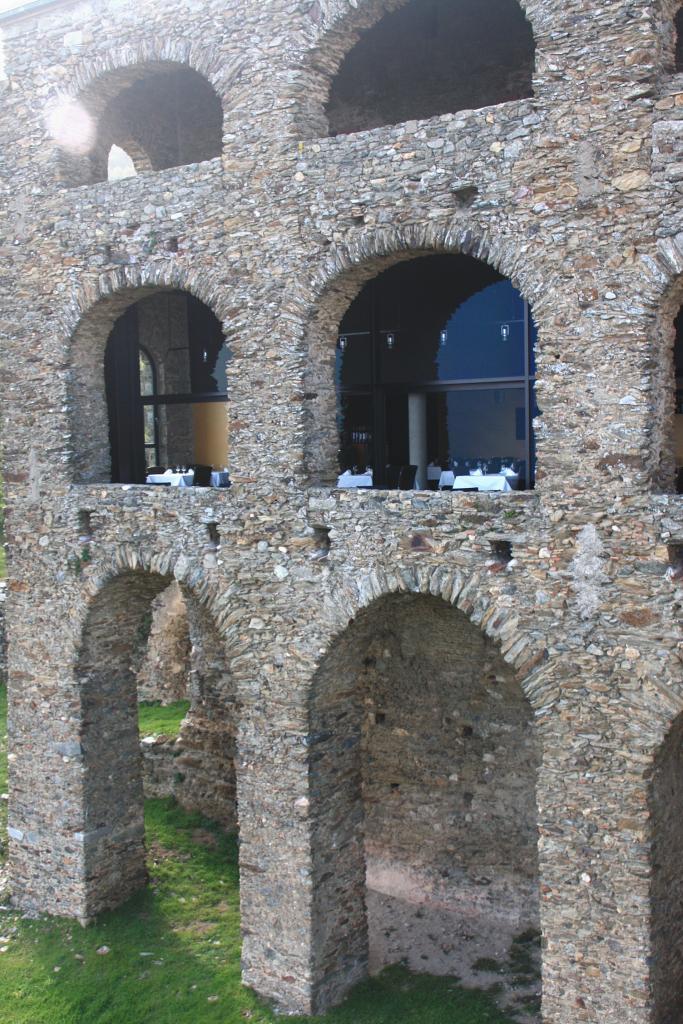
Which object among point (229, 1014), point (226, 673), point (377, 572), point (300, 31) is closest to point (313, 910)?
point (229, 1014)

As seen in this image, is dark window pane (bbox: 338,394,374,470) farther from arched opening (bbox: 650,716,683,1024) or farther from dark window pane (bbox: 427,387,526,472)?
arched opening (bbox: 650,716,683,1024)

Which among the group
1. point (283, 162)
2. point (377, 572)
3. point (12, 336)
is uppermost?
point (283, 162)

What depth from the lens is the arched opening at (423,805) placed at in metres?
10.0

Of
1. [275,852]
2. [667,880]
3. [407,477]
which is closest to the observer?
[667,880]

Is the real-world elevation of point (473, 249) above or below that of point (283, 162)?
below

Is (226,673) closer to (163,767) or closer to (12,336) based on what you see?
(163,767)

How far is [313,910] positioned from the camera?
9.80m

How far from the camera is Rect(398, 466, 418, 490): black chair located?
38.5ft

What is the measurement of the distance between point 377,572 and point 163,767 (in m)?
6.63

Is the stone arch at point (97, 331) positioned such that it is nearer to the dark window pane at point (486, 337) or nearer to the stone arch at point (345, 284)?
the stone arch at point (345, 284)

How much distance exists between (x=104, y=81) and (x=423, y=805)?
9.38 metres

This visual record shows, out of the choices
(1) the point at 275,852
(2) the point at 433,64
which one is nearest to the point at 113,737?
(1) the point at 275,852

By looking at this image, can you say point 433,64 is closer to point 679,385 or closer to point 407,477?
point 679,385

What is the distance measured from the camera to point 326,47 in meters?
9.75
